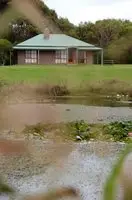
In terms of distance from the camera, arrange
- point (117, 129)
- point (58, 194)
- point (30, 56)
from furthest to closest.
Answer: point (117, 129) < point (30, 56) < point (58, 194)

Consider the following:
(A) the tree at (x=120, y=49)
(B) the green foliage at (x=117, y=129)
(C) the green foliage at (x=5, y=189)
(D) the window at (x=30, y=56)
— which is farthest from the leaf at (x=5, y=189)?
(B) the green foliage at (x=117, y=129)

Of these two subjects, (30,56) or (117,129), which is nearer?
(30,56)

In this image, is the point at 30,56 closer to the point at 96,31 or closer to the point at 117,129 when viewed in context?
the point at 96,31

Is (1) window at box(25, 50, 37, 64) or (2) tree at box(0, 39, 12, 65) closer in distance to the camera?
(2) tree at box(0, 39, 12, 65)

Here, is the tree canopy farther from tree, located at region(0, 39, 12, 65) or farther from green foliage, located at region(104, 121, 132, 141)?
green foliage, located at region(104, 121, 132, 141)

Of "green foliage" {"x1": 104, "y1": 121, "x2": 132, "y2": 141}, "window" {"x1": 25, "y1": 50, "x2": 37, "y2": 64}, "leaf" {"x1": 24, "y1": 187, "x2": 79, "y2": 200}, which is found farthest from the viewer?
"green foliage" {"x1": 104, "y1": 121, "x2": 132, "y2": 141}

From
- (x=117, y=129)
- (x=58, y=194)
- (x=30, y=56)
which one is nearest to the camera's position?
(x=58, y=194)

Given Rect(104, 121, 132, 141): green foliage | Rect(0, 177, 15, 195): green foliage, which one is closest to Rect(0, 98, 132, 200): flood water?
Rect(0, 177, 15, 195): green foliage

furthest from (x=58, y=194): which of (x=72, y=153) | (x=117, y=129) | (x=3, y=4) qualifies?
(x=117, y=129)

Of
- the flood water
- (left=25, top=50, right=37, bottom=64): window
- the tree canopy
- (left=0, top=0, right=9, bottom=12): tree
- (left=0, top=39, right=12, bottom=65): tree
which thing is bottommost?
the flood water

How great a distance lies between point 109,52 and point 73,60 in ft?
0.17

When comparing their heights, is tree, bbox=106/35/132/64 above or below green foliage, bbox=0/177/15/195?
above

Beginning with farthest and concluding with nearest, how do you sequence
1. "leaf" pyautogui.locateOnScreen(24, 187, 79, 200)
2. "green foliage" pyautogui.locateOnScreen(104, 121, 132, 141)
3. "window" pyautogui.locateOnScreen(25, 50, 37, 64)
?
"green foliage" pyautogui.locateOnScreen(104, 121, 132, 141) → "window" pyautogui.locateOnScreen(25, 50, 37, 64) → "leaf" pyautogui.locateOnScreen(24, 187, 79, 200)

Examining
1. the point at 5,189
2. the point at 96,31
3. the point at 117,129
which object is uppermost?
the point at 96,31
